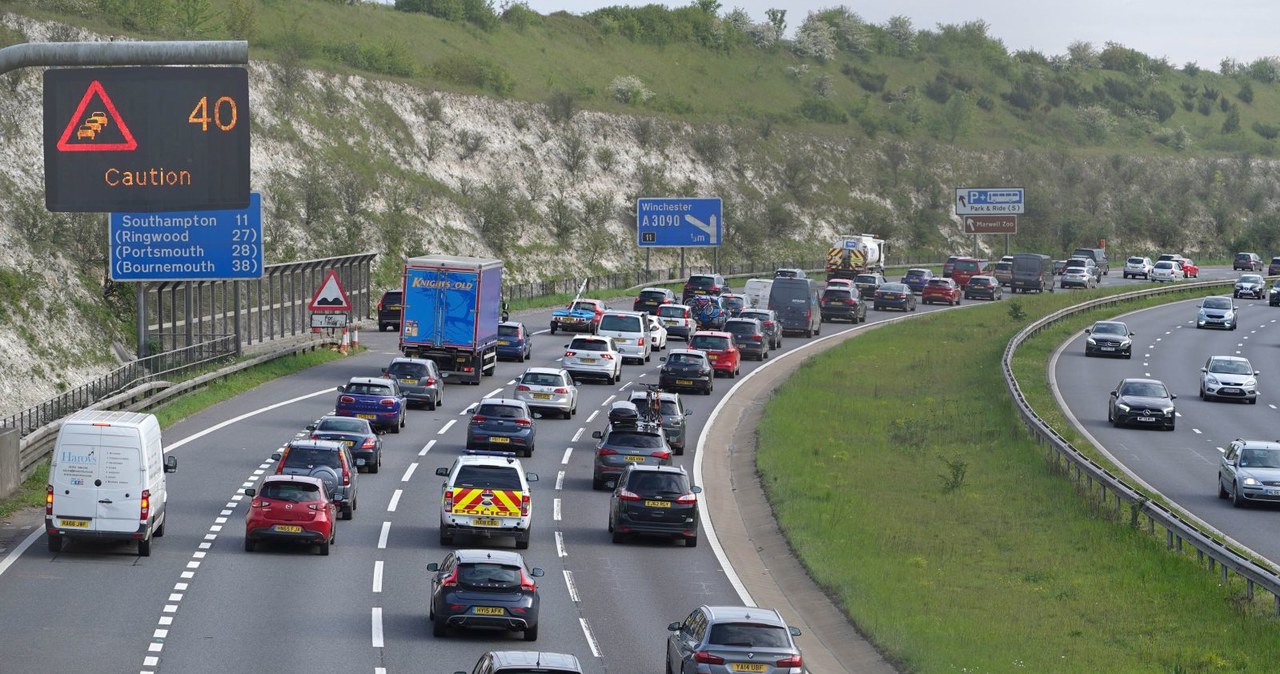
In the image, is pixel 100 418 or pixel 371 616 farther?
pixel 100 418

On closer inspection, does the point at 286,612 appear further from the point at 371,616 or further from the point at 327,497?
the point at 327,497

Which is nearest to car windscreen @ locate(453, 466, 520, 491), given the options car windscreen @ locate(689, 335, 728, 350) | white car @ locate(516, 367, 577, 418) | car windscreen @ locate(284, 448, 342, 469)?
car windscreen @ locate(284, 448, 342, 469)

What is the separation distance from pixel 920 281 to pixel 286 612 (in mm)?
87097

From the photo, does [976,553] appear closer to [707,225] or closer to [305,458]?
[305,458]

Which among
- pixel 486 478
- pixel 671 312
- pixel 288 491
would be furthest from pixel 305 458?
pixel 671 312

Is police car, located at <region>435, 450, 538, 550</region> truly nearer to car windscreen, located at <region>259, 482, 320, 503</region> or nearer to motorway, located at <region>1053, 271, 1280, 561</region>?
car windscreen, located at <region>259, 482, 320, 503</region>

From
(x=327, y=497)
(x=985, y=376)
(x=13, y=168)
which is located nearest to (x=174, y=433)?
(x=327, y=497)

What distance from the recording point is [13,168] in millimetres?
80000

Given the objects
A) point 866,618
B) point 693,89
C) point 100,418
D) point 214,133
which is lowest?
point 866,618

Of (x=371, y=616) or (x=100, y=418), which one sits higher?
(x=100, y=418)

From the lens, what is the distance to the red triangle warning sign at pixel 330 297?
57969 millimetres

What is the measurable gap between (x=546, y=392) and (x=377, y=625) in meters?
25.7

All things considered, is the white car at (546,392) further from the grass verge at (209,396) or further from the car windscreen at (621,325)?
the car windscreen at (621,325)

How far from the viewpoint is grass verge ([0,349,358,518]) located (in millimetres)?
35594
